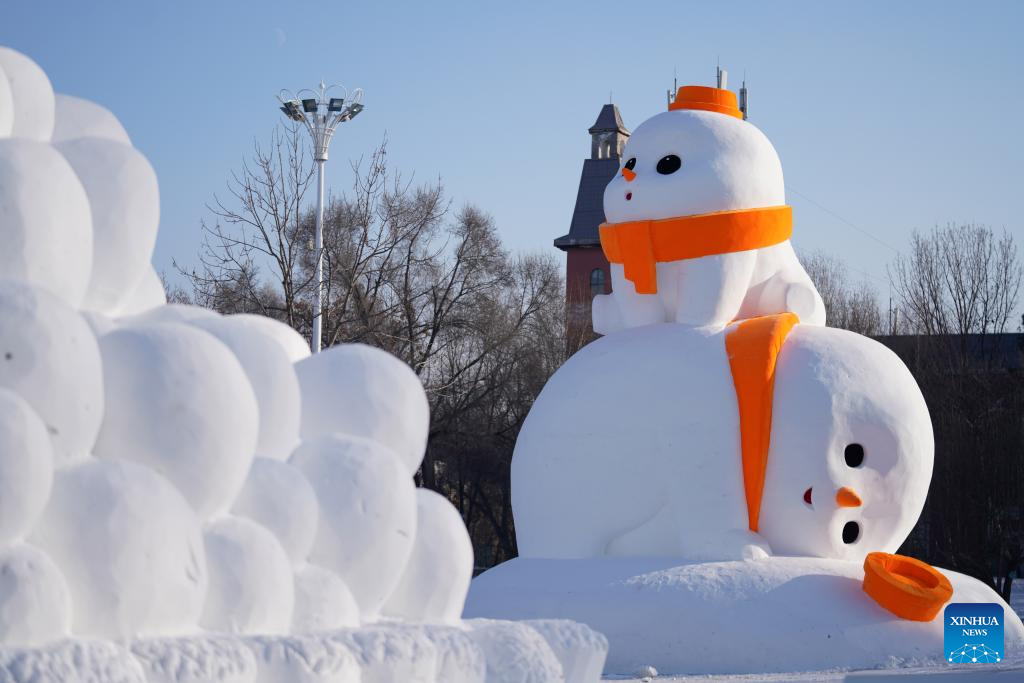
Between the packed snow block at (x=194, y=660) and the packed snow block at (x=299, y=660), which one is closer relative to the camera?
the packed snow block at (x=194, y=660)

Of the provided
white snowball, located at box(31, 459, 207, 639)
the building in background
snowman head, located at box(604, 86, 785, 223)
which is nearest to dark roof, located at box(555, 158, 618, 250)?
the building in background

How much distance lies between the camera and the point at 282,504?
4531 millimetres

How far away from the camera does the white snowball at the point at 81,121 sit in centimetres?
493

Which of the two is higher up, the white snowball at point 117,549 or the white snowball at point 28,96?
the white snowball at point 28,96

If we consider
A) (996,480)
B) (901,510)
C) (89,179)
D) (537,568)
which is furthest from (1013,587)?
(89,179)

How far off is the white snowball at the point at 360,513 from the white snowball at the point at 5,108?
4.76 feet

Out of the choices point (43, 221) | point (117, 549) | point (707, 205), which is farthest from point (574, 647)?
point (707, 205)

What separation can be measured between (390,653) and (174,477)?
93cm

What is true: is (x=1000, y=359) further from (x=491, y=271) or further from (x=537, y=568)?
(x=537, y=568)

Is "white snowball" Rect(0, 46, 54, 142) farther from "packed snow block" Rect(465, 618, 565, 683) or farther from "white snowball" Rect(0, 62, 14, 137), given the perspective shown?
"packed snow block" Rect(465, 618, 565, 683)

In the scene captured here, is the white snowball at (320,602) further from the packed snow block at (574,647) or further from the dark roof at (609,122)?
the dark roof at (609,122)

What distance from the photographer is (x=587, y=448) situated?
1188cm

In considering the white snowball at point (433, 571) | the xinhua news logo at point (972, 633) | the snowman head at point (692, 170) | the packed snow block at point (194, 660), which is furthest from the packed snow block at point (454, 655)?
the snowman head at point (692, 170)

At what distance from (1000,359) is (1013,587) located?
457 cm
